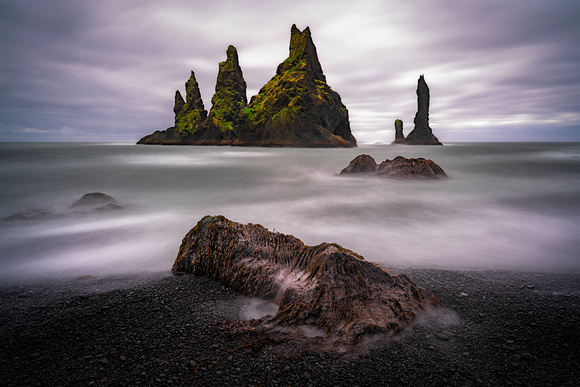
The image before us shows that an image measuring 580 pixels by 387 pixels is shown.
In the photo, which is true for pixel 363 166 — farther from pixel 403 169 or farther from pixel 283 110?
pixel 283 110

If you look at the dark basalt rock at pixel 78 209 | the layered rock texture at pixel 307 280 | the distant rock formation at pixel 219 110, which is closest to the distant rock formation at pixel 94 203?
the dark basalt rock at pixel 78 209

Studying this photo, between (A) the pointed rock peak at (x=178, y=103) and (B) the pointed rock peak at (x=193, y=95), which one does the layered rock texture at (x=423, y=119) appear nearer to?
(B) the pointed rock peak at (x=193, y=95)

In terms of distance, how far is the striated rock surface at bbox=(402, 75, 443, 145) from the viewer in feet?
295

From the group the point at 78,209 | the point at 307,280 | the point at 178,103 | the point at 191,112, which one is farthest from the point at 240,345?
the point at 178,103

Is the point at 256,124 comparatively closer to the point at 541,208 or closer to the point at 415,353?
the point at 541,208

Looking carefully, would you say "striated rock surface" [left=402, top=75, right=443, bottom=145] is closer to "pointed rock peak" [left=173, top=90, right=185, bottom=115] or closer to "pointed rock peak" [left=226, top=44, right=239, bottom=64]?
"pointed rock peak" [left=226, top=44, right=239, bottom=64]

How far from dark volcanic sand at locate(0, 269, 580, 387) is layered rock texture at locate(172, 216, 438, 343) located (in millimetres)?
190

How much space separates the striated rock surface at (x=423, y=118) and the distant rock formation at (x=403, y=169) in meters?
86.2

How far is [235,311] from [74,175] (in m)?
17.0

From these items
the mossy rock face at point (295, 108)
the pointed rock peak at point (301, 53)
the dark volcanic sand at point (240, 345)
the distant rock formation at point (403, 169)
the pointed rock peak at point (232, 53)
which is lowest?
the dark volcanic sand at point (240, 345)

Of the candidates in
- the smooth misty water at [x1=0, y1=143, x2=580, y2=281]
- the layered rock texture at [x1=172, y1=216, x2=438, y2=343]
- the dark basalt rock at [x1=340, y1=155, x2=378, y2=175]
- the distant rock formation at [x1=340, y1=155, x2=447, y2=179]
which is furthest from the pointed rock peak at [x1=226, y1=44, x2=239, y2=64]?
the layered rock texture at [x1=172, y1=216, x2=438, y2=343]

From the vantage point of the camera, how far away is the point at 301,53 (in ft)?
208

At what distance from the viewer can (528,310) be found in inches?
113

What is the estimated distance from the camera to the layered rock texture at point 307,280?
8.47 feet
